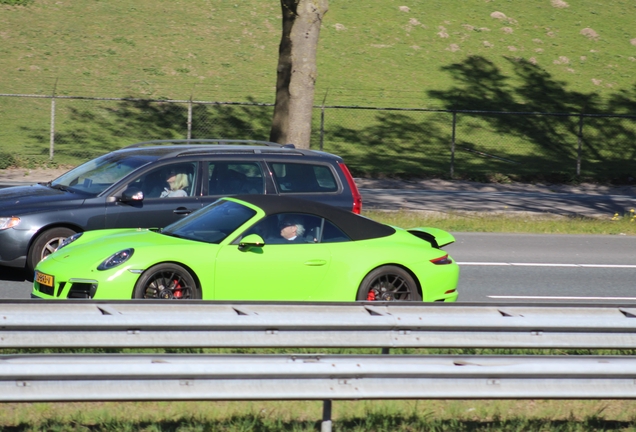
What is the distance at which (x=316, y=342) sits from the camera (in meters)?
4.86

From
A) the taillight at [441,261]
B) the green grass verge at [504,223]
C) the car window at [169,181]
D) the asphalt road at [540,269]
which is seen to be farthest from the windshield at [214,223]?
the green grass verge at [504,223]

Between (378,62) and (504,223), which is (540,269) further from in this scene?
(378,62)

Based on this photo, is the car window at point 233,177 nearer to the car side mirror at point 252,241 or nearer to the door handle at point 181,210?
the door handle at point 181,210

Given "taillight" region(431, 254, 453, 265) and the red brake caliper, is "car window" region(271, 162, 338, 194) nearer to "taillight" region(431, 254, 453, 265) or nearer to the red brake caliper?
"taillight" region(431, 254, 453, 265)

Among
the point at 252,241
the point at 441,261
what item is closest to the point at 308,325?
the point at 252,241

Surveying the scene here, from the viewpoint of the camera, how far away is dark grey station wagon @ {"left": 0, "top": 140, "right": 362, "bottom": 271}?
30.4ft

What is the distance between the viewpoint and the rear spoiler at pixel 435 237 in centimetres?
847

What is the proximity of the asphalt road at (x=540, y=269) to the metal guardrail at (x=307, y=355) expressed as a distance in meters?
3.90

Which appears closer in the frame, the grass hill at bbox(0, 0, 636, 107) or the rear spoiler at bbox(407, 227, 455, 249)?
the rear spoiler at bbox(407, 227, 455, 249)

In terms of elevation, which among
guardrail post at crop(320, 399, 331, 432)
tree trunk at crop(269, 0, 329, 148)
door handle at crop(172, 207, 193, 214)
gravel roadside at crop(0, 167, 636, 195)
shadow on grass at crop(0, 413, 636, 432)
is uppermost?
tree trunk at crop(269, 0, 329, 148)

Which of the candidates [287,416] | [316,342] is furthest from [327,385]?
[287,416]

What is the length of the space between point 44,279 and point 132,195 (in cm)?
217

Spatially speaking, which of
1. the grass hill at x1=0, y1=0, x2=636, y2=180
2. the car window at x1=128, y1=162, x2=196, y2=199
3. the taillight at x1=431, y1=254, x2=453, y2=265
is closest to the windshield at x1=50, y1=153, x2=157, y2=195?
the car window at x1=128, y1=162, x2=196, y2=199

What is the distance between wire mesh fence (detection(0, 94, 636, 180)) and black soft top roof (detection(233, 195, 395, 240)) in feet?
51.7
